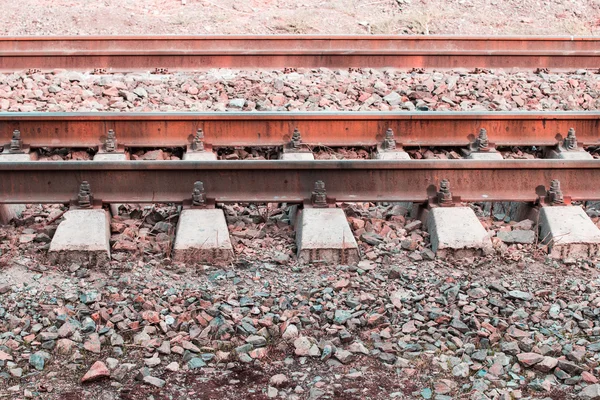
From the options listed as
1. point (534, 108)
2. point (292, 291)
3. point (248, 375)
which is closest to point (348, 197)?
point (292, 291)

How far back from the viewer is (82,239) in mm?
6422

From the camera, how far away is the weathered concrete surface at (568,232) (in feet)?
21.5

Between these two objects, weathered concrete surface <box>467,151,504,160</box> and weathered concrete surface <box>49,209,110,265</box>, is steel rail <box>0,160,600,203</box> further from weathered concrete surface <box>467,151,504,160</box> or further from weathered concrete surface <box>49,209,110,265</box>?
weathered concrete surface <box>467,151,504,160</box>

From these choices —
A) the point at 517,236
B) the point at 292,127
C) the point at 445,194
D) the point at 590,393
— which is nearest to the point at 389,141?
the point at 292,127

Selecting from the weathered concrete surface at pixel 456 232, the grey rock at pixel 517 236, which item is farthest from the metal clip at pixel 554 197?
the weathered concrete surface at pixel 456 232

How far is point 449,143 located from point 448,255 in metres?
3.08

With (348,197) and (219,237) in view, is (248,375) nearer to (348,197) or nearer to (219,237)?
(219,237)

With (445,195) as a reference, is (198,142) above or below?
above

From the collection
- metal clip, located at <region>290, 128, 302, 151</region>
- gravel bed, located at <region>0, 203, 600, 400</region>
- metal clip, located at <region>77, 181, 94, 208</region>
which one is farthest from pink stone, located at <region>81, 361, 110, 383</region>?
metal clip, located at <region>290, 128, 302, 151</region>

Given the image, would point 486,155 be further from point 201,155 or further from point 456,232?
point 201,155

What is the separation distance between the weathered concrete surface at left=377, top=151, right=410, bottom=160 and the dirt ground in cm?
830

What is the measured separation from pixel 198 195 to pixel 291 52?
6.29 m

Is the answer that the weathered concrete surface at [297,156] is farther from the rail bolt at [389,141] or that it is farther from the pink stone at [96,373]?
the pink stone at [96,373]

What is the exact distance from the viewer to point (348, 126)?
932 cm
